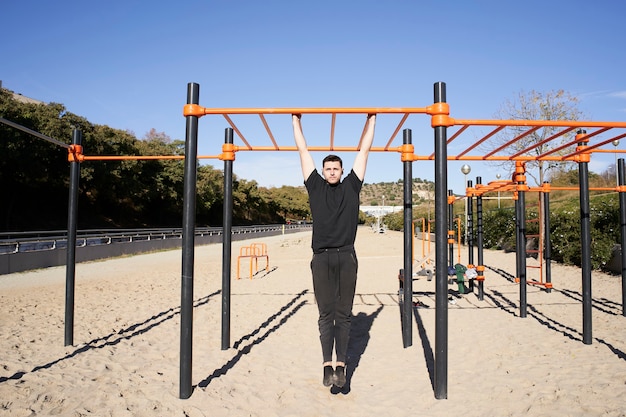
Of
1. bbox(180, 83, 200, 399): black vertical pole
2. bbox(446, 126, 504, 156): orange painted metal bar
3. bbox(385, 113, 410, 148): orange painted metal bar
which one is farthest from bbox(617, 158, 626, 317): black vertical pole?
bbox(180, 83, 200, 399): black vertical pole

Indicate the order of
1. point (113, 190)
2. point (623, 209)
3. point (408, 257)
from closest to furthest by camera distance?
point (408, 257) < point (623, 209) < point (113, 190)

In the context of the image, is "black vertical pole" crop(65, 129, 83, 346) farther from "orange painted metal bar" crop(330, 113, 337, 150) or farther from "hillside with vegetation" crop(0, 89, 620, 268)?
"hillside with vegetation" crop(0, 89, 620, 268)

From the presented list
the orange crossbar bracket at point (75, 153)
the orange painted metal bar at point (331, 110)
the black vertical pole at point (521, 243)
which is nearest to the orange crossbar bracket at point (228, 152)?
the orange painted metal bar at point (331, 110)

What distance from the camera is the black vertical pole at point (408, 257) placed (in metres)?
4.44

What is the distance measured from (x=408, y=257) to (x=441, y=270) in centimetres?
159

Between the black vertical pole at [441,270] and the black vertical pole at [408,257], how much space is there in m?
1.44

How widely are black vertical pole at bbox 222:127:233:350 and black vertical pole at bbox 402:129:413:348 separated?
1874 millimetres

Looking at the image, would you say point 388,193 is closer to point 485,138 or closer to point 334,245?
point 485,138

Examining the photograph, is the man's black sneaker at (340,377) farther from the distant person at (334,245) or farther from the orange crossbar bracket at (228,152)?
the orange crossbar bracket at (228,152)

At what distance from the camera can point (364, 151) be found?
2.93 m

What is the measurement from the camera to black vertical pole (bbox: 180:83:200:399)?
2.97m

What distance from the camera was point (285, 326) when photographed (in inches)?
213

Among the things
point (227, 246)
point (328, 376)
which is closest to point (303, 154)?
point (328, 376)

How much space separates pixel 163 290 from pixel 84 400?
Answer: 583 cm
